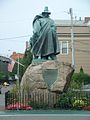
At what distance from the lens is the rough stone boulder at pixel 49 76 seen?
22438 millimetres

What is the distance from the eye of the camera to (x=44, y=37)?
80.2 feet

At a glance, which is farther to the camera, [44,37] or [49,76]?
[44,37]

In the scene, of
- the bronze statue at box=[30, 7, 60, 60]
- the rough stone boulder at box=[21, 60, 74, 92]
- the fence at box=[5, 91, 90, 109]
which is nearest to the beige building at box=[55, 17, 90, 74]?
the bronze statue at box=[30, 7, 60, 60]

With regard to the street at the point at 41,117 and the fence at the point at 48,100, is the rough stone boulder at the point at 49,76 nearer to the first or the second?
the fence at the point at 48,100

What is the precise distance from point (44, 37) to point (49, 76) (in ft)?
8.56

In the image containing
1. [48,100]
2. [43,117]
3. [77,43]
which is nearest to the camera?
[43,117]

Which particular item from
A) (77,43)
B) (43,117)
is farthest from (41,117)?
(77,43)

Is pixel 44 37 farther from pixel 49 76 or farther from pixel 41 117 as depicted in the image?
pixel 41 117

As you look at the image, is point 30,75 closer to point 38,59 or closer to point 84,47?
point 38,59

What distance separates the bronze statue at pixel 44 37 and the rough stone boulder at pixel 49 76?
4.04 ft

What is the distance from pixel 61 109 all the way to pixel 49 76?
75.8 inches

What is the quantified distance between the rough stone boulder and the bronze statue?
4.04 feet

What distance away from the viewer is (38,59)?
24.1 m

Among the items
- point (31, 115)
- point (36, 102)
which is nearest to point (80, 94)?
point (36, 102)
